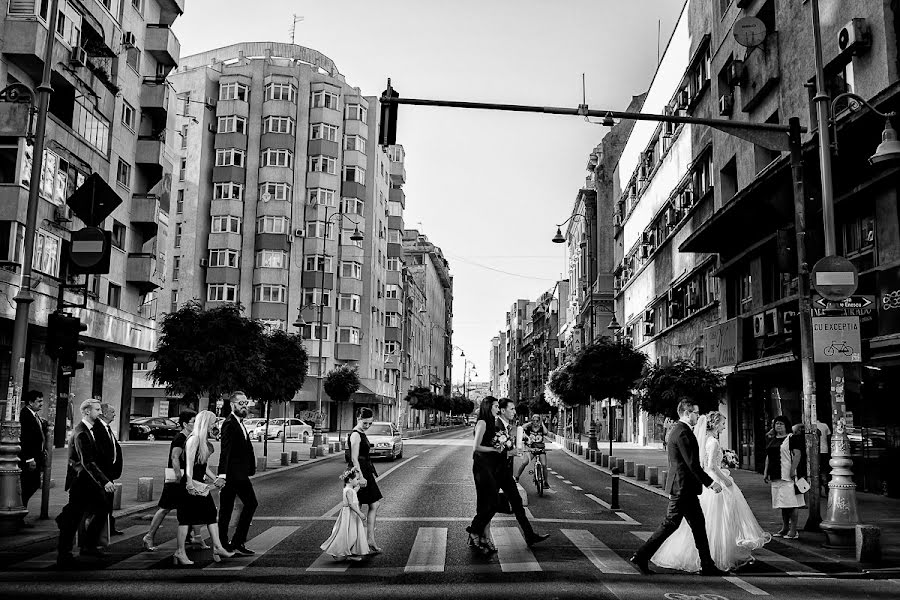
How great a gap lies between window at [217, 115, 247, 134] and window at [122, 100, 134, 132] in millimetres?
28154

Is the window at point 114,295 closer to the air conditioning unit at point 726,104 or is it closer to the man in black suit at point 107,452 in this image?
the air conditioning unit at point 726,104

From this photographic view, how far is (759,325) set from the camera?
76.7ft

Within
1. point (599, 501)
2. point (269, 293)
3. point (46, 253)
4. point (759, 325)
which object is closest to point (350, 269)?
point (269, 293)

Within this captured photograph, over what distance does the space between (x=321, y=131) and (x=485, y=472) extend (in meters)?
58.3

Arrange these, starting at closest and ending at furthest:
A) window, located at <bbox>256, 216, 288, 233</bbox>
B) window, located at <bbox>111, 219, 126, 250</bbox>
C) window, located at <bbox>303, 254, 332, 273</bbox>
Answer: window, located at <bbox>111, 219, 126, 250</bbox> < window, located at <bbox>256, 216, 288, 233</bbox> < window, located at <bbox>303, 254, 332, 273</bbox>

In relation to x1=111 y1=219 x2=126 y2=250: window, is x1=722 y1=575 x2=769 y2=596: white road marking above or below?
below

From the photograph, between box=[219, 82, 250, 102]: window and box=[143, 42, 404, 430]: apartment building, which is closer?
box=[143, 42, 404, 430]: apartment building

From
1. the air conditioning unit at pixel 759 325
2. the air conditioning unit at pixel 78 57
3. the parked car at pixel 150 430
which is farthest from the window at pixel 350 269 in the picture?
the air conditioning unit at pixel 759 325

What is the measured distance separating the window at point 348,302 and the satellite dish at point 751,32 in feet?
157

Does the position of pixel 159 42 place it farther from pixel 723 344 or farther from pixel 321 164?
pixel 723 344

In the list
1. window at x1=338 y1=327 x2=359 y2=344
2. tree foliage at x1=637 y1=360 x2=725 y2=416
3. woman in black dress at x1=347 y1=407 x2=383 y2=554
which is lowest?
woman in black dress at x1=347 y1=407 x2=383 y2=554

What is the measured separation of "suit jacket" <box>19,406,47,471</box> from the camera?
12.6m

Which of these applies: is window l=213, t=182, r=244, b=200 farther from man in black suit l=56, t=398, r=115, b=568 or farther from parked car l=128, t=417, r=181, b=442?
man in black suit l=56, t=398, r=115, b=568

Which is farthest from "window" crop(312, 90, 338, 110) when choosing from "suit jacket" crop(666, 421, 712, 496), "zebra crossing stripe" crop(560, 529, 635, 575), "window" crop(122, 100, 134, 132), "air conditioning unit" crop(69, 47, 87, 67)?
"suit jacket" crop(666, 421, 712, 496)
